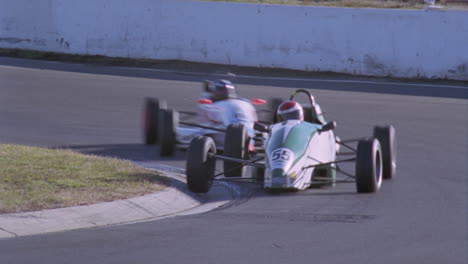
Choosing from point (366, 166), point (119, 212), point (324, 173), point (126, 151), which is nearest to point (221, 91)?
point (126, 151)

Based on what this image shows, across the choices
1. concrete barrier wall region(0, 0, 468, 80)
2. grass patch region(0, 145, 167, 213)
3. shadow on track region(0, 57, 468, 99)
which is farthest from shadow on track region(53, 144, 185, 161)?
concrete barrier wall region(0, 0, 468, 80)

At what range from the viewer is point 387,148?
12.5 meters

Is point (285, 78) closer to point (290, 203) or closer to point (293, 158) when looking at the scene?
point (293, 158)

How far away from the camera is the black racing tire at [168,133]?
1415 centimetres

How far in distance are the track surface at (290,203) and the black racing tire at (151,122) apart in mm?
280

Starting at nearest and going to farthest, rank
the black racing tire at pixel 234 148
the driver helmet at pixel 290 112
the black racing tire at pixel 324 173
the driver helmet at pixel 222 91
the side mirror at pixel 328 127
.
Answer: the side mirror at pixel 328 127 < the black racing tire at pixel 324 173 < the black racing tire at pixel 234 148 < the driver helmet at pixel 290 112 < the driver helmet at pixel 222 91

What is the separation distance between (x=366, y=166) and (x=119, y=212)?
3.10 meters

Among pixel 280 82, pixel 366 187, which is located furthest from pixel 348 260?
pixel 280 82

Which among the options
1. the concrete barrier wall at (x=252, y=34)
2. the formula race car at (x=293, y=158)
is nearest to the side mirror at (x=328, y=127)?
the formula race car at (x=293, y=158)

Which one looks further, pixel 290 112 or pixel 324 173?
pixel 290 112

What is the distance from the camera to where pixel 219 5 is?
2825cm

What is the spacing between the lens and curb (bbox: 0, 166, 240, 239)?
28.6 feet

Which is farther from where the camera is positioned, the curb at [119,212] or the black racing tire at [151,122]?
the black racing tire at [151,122]

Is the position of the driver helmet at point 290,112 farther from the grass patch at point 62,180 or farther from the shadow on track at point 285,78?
the shadow on track at point 285,78
